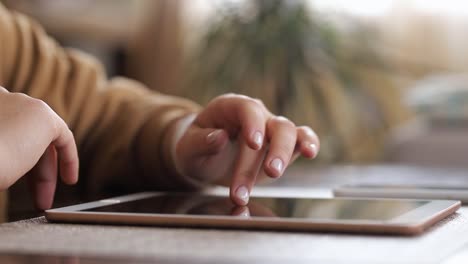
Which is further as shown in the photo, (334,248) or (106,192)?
(106,192)

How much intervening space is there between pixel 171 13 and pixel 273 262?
10.7ft

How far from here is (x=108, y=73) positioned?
353cm

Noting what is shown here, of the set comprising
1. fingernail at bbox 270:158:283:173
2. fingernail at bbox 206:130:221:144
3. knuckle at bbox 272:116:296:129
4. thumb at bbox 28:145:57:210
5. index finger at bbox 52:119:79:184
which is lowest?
thumb at bbox 28:145:57:210

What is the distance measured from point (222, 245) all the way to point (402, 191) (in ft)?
1.16

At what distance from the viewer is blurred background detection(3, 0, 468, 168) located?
2885 millimetres

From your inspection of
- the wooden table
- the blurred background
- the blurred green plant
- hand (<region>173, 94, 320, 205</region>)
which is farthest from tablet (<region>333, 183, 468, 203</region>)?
the blurred green plant

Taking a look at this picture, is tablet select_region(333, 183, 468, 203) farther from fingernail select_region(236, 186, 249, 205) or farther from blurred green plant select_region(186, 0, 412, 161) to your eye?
blurred green plant select_region(186, 0, 412, 161)

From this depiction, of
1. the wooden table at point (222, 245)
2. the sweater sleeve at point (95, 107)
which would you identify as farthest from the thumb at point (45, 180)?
the sweater sleeve at point (95, 107)

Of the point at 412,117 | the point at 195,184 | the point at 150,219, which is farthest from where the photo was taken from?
the point at 412,117

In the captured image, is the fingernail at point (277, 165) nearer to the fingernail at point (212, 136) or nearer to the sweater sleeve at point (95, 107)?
the fingernail at point (212, 136)

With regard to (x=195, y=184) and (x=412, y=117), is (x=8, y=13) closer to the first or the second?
(x=195, y=184)

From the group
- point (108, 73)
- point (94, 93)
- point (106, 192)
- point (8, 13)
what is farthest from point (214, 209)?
point (108, 73)

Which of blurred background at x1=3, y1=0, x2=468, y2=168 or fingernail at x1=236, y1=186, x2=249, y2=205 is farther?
blurred background at x1=3, y1=0, x2=468, y2=168

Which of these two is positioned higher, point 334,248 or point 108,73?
point 334,248
